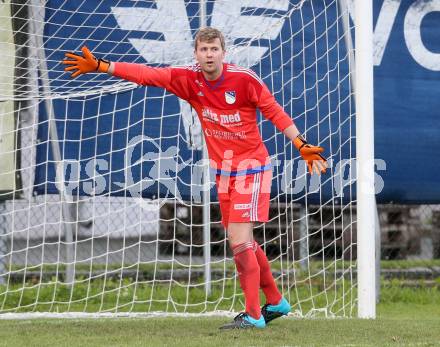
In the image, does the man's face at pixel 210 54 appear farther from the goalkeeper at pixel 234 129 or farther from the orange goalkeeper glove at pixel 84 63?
the orange goalkeeper glove at pixel 84 63

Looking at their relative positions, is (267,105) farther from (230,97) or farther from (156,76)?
(156,76)

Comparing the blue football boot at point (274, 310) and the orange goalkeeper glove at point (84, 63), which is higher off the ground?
the orange goalkeeper glove at point (84, 63)

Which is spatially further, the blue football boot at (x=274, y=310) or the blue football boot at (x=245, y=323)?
the blue football boot at (x=274, y=310)

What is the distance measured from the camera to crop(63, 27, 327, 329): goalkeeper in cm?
600

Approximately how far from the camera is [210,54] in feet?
19.5

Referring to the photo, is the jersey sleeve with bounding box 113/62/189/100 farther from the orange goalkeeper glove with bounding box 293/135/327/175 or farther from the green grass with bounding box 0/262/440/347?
the green grass with bounding box 0/262/440/347

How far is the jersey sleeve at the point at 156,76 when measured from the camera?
6062mm

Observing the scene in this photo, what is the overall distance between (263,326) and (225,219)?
0.74 m

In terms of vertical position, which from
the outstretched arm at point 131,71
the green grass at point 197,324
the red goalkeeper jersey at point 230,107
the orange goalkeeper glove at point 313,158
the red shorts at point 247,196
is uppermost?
the outstretched arm at point 131,71

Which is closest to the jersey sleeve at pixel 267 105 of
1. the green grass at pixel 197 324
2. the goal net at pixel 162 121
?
the green grass at pixel 197 324

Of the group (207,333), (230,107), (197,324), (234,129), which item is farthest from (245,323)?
(230,107)

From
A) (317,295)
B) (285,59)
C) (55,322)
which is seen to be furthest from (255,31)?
(55,322)

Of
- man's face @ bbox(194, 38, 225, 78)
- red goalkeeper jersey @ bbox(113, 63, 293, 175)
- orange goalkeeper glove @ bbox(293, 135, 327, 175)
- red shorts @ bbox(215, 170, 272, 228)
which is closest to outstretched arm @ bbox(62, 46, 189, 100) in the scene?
red goalkeeper jersey @ bbox(113, 63, 293, 175)

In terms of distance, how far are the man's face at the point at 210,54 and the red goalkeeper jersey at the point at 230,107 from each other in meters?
0.14
